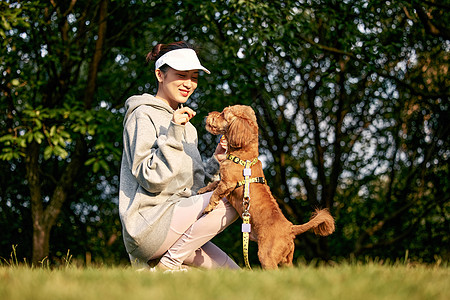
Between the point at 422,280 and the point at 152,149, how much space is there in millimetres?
2107

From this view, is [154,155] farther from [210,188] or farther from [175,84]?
[175,84]

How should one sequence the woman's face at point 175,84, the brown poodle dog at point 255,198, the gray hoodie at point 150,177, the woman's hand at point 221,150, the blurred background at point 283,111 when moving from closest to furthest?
1. the brown poodle dog at point 255,198
2. the gray hoodie at point 150,177
3. the woman's face at point 175,84
4. the woman's hand at point 221,150
5. the blurred background at point 283,111

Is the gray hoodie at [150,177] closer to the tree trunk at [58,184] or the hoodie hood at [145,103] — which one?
the hoodie hood at [145,103]

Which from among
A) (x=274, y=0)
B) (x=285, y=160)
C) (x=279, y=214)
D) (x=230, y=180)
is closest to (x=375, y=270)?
(x=279, y=214)

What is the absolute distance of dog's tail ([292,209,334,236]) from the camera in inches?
139

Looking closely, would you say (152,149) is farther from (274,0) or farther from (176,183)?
(274,0)

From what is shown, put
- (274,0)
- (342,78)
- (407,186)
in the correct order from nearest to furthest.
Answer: (274,0), (342,78), (407,186)

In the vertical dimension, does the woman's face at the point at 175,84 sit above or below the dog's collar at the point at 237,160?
above

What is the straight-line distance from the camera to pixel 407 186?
10.0 m

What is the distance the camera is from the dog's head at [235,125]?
374 centimetres

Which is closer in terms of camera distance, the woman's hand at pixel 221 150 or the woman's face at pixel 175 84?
the woman's face at pixel 175 84

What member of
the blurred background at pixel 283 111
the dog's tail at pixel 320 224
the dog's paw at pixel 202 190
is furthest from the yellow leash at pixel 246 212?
the blurred background at pixel 283 111

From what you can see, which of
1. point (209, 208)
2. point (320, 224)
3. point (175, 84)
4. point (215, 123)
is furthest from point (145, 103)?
point (320, 224)

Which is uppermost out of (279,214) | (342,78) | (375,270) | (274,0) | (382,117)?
(274,0)
